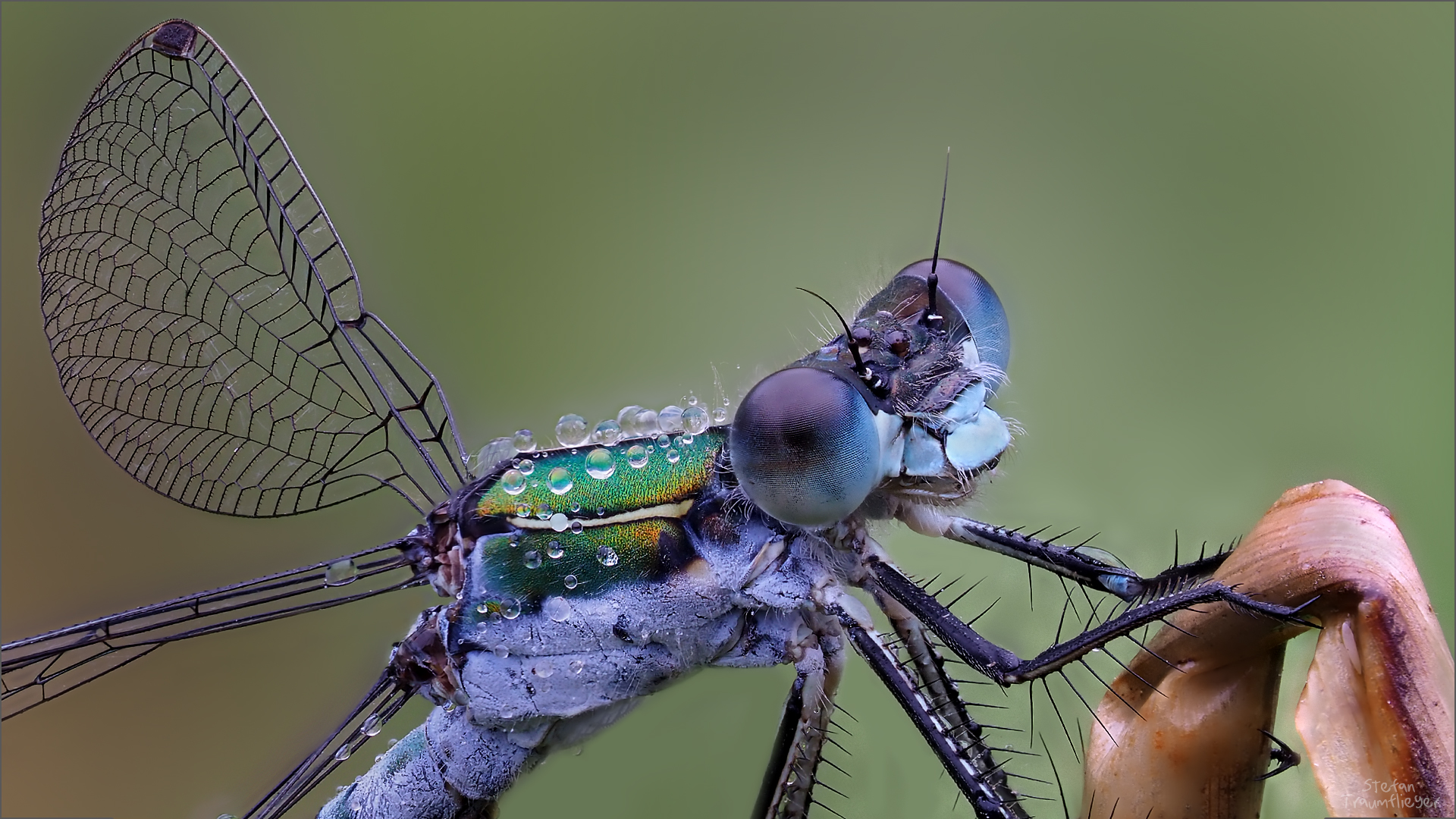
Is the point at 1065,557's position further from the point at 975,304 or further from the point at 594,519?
the point at 594,519

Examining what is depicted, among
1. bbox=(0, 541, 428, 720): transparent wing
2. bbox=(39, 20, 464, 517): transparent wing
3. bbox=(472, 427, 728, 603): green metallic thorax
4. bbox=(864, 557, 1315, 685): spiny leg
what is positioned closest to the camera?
bbox=(864, 557, 1315, 685): spiny leg

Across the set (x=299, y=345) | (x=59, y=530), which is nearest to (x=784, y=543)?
(x=299, y=345)

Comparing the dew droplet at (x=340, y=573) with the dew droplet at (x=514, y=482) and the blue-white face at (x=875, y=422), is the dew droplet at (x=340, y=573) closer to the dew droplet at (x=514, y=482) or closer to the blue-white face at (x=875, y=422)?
the dew droplet at (x=514, y=482)

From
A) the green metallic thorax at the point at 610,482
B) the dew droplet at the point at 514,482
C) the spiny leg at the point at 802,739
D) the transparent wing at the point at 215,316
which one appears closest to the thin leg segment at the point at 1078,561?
the spiny leg at the point at 802,739

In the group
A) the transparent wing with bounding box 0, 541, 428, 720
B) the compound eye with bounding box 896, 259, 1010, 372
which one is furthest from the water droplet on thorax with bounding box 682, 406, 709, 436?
the transparent wing with bounding box 0, 541, 428, 720

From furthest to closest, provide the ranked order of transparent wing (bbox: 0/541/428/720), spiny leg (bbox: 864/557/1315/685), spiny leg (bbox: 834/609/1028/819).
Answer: transparent wing (bbox: 0/541/428/720) < spiny leg (bbox: 834/609/1028/819) < spiny leg (bbox: 864/557/1315/685)

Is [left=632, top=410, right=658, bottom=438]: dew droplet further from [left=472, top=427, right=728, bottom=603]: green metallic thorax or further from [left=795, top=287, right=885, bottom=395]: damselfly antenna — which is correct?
[left=795, top=287, right=885, bottom=395]: damselfly antenna

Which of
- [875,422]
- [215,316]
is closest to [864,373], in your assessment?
[875,422]
